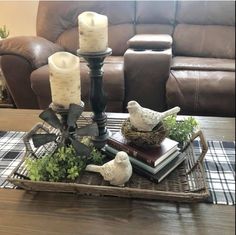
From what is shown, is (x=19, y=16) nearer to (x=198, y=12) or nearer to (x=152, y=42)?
(x=152, y=42)

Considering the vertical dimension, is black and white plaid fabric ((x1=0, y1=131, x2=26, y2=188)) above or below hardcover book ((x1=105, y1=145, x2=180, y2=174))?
below

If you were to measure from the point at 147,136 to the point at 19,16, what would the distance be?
0.56 meters

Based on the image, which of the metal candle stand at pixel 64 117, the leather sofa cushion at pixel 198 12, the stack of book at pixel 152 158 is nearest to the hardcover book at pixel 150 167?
the stack of book at pixel 152 158

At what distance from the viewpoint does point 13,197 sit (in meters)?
0.63

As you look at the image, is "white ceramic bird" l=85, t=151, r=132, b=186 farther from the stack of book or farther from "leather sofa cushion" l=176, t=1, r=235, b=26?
"leather sofa cushion" l=176, t=1, r=235, b=26

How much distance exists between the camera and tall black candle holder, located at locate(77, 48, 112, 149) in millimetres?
681

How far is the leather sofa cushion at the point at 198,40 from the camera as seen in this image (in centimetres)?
51

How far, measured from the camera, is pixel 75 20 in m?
1.00

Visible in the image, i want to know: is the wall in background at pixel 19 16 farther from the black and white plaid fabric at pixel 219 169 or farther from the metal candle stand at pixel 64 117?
the black and white plaid fabric at pixel 219 169

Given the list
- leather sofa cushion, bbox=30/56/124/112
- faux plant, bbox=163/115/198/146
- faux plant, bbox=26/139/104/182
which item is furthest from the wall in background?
faux plant, bbox=163/115/198/146

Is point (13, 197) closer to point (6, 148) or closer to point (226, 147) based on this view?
point (6, 148)

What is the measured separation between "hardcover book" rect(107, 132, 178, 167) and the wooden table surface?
0.09 m

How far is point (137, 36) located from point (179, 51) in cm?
13

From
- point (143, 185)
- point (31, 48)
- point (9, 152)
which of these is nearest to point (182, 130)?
point (143, 185)
